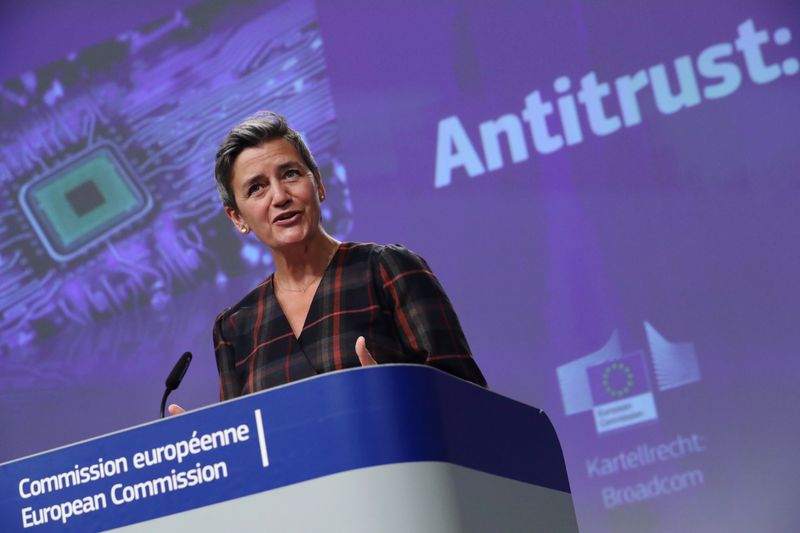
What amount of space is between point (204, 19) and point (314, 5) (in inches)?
22.8

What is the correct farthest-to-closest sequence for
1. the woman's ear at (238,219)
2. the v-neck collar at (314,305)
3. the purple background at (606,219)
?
the purple background at (606,219), the woman's ear at (238,219), the v-neck collar at (314,305)

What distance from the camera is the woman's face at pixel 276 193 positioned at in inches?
70.5

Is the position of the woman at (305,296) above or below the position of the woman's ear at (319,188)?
below

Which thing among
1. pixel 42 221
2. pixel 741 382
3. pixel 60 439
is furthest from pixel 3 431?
pixel 741 382

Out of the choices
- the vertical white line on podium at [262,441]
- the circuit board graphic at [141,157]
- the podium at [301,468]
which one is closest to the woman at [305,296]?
the podium at [301,468]

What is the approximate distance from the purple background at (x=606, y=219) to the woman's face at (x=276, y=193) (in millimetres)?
2078

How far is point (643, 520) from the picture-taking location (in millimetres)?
3537

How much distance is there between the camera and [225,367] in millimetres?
1882

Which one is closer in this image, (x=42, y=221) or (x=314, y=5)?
(x=314, y=5)

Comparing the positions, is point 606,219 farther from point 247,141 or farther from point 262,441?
point 262,441

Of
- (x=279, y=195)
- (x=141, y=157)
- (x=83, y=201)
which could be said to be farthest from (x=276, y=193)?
(x=83, y=201)

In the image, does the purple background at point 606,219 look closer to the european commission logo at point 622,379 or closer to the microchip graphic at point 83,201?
the european commission logo at point 622,379

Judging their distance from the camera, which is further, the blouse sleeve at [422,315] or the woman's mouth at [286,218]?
the woman's mouth at [286,218]

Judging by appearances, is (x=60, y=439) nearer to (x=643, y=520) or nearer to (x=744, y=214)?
(x=643, y=520)
